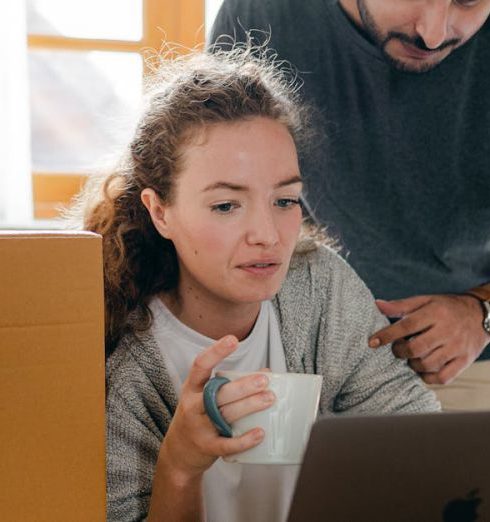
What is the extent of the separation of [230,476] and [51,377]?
1.58ft

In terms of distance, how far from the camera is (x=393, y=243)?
143cm

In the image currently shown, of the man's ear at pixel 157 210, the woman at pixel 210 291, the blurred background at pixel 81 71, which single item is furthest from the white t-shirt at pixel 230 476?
the blurred background at pixel 81 71

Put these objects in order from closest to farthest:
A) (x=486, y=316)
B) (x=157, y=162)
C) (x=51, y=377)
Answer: (x=51, y=377), (x=157, y=162), (x=486, y=316)

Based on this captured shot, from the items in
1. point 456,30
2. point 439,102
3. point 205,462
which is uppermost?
point 456,30

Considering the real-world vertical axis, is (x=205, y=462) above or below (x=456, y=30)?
below

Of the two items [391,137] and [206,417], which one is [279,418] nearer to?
[206,417]

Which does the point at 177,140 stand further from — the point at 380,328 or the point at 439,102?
the point at 439,102

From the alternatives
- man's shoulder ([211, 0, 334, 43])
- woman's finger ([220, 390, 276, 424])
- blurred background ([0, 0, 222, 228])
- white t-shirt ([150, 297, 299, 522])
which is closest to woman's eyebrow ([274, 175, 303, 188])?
white t-shirt ([150, 297, 299, 522])

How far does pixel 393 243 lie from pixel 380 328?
9.7 inches

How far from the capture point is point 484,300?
1.37m

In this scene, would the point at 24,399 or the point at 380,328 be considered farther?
the point at 380,328

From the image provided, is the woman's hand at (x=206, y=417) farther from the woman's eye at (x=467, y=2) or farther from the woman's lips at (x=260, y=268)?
the woman's eye at (x=467, y=2)

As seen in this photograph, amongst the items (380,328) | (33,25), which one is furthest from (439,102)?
(33,25)

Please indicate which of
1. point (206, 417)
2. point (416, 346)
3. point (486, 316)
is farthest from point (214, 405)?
point (486, 316)
